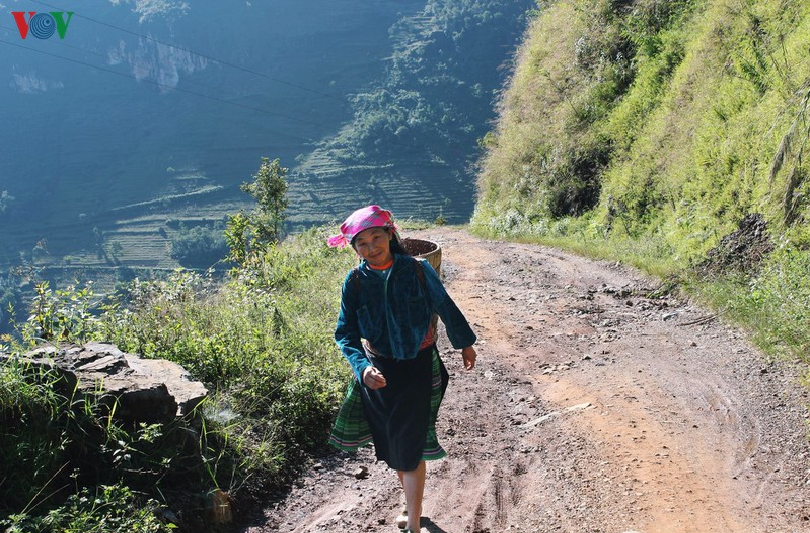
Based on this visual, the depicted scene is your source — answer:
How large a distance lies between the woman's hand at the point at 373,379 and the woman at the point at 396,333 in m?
0.07

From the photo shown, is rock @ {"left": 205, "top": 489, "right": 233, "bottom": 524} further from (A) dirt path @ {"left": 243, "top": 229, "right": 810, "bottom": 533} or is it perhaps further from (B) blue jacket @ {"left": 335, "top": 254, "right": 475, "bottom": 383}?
(B) blue jacket @ {"left": 335, "top": 254, "right": 475, "bottom": 383}

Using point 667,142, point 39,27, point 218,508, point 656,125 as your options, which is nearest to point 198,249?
point 39,27

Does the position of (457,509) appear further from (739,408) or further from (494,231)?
(494,231)

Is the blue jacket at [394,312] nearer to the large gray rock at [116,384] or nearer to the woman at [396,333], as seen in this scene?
the woman at [396,333]

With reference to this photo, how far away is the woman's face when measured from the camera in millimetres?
2925

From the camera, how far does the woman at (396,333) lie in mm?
2955

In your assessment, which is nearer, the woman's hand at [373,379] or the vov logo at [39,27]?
the woman's hand at [373,379]

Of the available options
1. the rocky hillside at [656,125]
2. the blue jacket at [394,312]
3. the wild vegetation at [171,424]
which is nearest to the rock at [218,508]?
the wild vegetation at [171,424]

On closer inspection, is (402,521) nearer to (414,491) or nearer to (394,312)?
(414,491)

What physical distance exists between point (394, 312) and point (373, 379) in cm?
34

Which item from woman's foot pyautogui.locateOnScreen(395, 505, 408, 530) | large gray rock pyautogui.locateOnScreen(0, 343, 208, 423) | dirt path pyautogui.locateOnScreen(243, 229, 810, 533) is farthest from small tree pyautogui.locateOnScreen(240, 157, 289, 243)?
woman's foot pyautogui.locateOnScreen(395, 505, 408, 530)

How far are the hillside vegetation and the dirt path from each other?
648 mm

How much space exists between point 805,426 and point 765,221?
4.24m

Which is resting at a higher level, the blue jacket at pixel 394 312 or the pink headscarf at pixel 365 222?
the pink headscarf at pixel 365 222
